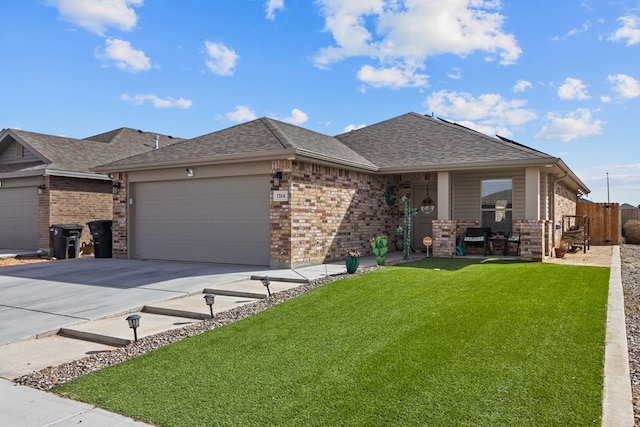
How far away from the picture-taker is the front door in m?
14.2

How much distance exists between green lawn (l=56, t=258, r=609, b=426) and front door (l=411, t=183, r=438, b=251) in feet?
24.7

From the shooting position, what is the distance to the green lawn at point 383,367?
10.8 feet

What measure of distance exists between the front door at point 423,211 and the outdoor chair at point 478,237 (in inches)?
60.2

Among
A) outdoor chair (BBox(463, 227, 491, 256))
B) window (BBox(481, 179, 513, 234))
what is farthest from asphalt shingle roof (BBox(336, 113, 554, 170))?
outdoor chair (BBox(463, 227, 491, 256))

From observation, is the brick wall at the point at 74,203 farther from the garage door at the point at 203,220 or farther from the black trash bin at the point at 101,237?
the garage door at the point at 203,220

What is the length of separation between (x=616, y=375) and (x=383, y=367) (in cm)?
200

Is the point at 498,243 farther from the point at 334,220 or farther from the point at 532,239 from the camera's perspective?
the point at 334,220

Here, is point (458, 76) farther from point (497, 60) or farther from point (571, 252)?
point (571, 252)

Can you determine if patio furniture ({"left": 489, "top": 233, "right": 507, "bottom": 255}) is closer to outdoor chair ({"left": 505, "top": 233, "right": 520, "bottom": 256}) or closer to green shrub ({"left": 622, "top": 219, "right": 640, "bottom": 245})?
outdoor chair ({"left": 505, "top": 233, "right": 520, "bottom": 256})

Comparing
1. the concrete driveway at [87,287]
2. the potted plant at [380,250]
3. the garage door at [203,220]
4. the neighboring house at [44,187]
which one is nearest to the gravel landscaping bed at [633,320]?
the potted plant at [380,250]

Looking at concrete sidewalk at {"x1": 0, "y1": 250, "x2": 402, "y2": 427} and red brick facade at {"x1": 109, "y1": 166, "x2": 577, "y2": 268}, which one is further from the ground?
red brick facade at {"x1": 109, "y1": 166, "x2": 577, "y2": 268}

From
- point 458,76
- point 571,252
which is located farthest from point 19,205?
point 571,252

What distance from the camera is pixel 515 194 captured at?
42.2 feet

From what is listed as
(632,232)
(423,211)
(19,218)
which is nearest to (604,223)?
(632,232)
